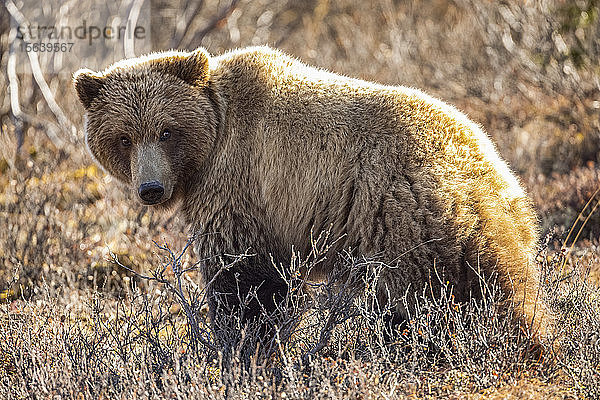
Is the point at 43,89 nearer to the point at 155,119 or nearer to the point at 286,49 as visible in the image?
the point at 286,49

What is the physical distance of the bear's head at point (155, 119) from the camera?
14.0ft

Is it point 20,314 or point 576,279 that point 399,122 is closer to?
point 576,279

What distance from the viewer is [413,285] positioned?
3863 millimetres

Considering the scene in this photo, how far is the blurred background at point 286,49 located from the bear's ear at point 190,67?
1337 mm

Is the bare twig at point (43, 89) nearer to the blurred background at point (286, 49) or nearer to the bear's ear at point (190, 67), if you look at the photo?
the blurred background at point (286, 49)

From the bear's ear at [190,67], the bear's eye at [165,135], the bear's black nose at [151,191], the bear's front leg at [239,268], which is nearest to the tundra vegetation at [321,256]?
the bear's front leg at [239,268]

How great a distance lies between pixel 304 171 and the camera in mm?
4152

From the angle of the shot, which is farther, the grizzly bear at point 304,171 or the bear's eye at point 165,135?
the bear's eye at point 165,135

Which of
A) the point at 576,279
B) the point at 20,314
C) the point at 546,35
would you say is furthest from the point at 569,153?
the point at 20,314

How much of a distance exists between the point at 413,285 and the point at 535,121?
6769 millimetres

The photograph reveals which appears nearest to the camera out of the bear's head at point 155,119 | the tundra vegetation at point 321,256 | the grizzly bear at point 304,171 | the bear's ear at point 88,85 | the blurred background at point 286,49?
the tundra vegetation at point 321,256

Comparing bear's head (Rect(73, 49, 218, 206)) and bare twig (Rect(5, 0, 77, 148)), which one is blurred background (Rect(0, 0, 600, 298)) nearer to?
bare twig (Rect(5, 0, 77, 148))

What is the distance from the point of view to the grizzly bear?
3.81 m

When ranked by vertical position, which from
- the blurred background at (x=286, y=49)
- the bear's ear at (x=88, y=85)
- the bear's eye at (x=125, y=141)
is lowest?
the blurred background at (x=286, y=49)
